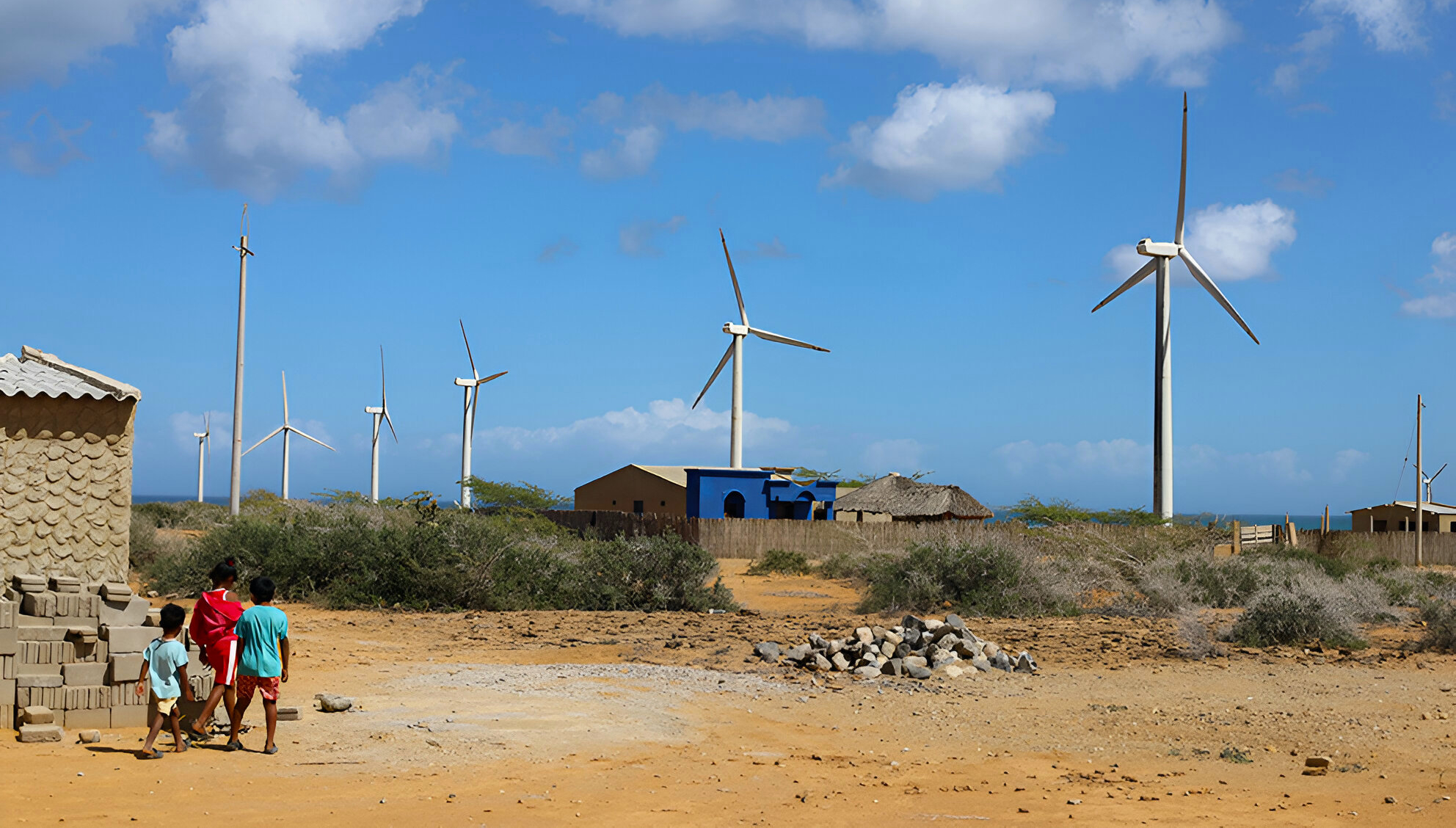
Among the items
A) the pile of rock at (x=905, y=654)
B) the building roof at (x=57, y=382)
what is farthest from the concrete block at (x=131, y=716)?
the pile of rock at (x=905, y=654)

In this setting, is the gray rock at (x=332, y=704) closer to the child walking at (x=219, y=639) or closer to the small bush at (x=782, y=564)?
the child walking at (x=219, y=639)

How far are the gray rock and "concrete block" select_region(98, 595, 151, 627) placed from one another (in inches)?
63.3

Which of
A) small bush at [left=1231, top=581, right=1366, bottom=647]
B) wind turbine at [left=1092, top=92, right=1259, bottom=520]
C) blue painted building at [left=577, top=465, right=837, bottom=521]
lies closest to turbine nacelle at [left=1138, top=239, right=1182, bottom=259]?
wind turbine at [left=1092, top=92, right=1259, bottom=520]

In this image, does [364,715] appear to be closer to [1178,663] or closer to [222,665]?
[222,665]

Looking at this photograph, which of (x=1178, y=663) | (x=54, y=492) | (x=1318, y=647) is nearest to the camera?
(x=54, y=492)

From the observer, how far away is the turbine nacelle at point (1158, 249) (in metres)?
40.5

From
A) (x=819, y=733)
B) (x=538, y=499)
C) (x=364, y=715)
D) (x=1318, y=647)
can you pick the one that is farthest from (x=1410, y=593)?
(x=538, y=499)

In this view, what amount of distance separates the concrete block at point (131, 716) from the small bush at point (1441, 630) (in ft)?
49.8

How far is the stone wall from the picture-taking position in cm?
973

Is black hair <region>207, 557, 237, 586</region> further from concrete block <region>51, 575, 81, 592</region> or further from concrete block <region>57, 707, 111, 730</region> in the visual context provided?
concrete block <region>51, 575, 81, 592</region>

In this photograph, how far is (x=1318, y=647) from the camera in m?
15.4

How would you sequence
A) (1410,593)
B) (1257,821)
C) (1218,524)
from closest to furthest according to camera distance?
(1257,821), (1410,593), (1218,524)

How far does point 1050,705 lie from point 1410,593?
12911 millimetres

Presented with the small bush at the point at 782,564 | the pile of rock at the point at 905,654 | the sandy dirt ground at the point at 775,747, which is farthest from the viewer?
the small bush at the point at 782,564
